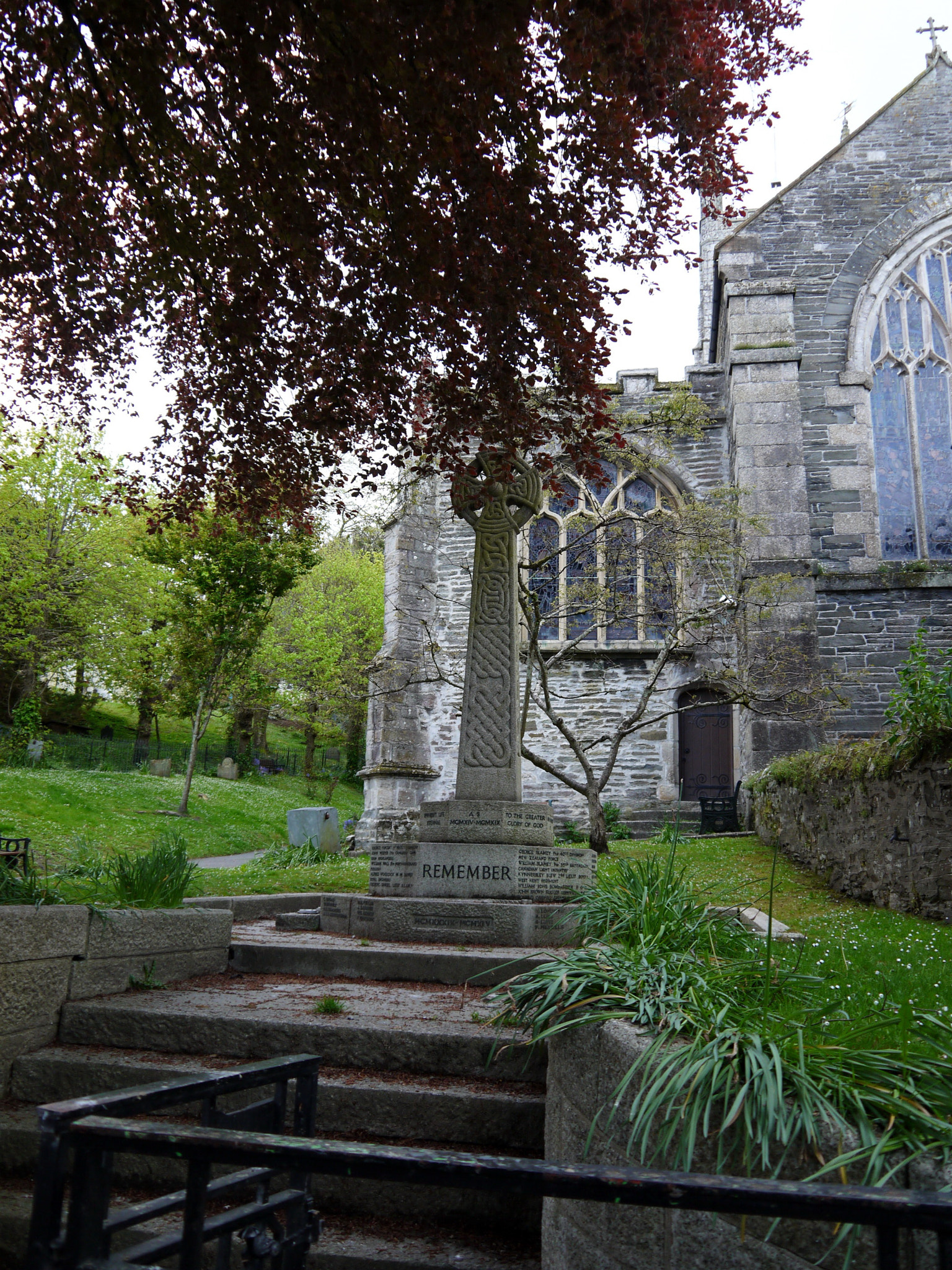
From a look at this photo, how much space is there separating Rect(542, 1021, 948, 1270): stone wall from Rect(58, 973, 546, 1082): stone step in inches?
23.2

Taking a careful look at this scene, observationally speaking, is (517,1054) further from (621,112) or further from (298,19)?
(298,19)

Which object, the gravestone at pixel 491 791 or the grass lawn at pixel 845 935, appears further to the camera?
the gravestone at pixel 491 791

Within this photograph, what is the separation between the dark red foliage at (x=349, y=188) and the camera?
3906mm

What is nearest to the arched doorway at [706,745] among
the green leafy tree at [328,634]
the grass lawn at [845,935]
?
the grass lawn at [845,935]

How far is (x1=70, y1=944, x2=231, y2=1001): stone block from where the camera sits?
439 centimetres

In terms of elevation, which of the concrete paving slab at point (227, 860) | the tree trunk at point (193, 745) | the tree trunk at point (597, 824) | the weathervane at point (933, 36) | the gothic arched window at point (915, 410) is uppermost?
the weathervane at point (933, 36)

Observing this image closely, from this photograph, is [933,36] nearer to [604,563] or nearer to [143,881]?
[604,563]

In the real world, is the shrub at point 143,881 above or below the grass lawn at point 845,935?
above

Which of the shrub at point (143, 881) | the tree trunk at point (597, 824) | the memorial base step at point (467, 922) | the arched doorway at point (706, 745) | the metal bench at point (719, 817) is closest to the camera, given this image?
the shrub at point (143, 881)

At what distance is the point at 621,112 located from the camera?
422 cm

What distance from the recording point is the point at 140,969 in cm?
475

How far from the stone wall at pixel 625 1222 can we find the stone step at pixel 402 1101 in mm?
331

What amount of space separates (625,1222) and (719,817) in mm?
13095

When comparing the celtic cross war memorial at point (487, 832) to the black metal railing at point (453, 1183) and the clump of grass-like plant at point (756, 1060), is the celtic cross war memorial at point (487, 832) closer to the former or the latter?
the clump of grass-like plant at point (756, 1060)
